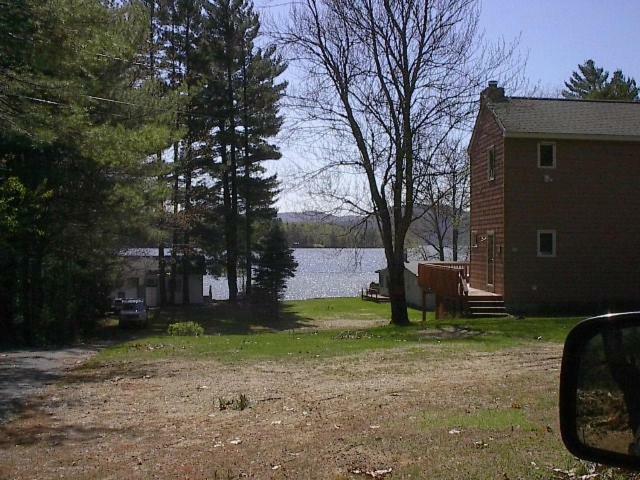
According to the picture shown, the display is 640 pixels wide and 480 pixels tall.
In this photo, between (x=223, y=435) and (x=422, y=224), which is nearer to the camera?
(x=223, y=435)

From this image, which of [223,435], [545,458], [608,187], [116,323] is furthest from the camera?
[116,323]

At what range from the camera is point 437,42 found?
80.7ft

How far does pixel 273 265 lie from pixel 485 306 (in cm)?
2507

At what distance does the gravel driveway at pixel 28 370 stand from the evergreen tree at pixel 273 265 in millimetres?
27260

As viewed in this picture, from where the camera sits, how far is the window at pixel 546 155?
28.1 meters

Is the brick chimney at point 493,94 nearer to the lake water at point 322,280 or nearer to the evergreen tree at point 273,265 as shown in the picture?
the lake water at point 322,280

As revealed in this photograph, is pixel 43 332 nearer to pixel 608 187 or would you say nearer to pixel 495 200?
pixel 495 200

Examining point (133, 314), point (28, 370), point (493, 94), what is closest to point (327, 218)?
point (493, 94)

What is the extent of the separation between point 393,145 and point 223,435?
698 inches

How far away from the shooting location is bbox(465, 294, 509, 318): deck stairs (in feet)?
91.3

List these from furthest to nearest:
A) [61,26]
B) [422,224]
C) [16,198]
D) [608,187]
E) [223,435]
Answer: [422,224] < [608,187] < [16,198] < [61,26] < [223,435]

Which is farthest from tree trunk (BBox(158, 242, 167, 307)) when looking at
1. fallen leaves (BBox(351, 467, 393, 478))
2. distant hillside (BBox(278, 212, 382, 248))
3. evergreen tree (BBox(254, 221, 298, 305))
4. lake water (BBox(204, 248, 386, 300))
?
fallen leaves (BBox(351, 467, 393, 478))

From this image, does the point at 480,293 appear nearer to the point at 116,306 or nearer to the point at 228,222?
the point at 116,306

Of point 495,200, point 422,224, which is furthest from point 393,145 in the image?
point 422,224
